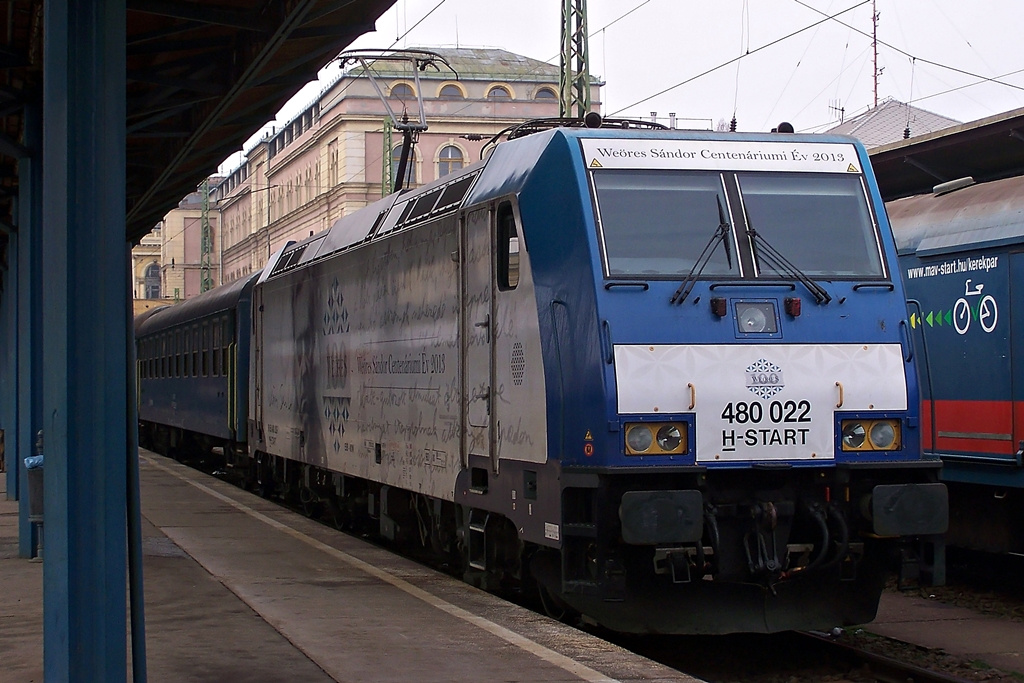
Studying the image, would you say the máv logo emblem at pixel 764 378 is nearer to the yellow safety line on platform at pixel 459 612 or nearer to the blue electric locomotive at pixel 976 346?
the yellow safety line on platform at pixel 459 612

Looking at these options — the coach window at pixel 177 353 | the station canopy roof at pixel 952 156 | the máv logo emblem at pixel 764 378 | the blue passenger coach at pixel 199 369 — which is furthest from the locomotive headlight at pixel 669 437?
the coach window at pixel 177 353

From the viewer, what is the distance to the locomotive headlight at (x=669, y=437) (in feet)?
24.4

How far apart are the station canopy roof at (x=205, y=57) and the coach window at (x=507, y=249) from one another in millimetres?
1638

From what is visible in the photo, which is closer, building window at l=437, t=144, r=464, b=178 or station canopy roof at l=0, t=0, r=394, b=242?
station canopy roof at l=0, t=0, r=394, b=242

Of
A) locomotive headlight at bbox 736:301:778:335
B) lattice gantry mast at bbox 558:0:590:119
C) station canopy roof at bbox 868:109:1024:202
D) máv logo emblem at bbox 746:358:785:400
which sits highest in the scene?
lattice gantry mast at bbox 558:0:590:119

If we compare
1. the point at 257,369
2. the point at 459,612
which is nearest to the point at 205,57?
the point at 459,612

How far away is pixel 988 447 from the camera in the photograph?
1018 centimetres

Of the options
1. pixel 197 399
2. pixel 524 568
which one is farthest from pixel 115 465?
pixel 197 399

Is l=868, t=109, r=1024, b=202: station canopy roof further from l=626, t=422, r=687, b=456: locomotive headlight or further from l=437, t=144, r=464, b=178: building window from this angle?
l=437, t=144, r=464, b=178: building window

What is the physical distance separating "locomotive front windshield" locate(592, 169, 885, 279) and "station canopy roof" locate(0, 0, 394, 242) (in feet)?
7.15

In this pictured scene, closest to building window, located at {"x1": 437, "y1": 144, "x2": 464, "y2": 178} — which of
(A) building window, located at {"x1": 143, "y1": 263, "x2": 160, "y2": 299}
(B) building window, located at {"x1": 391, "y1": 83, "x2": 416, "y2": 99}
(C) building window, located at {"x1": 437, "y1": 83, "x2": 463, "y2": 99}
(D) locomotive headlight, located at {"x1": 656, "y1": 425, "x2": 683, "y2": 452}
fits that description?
(C) building window, located at {"x1": 437, "y1": 83, "x2": 463, "y2": 99}

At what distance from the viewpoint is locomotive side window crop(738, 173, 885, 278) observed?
8.05 meters

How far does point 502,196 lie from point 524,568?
2.53m

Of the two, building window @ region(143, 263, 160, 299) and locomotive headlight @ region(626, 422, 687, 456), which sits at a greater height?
building window @ region(143, 263, 160, 299)
